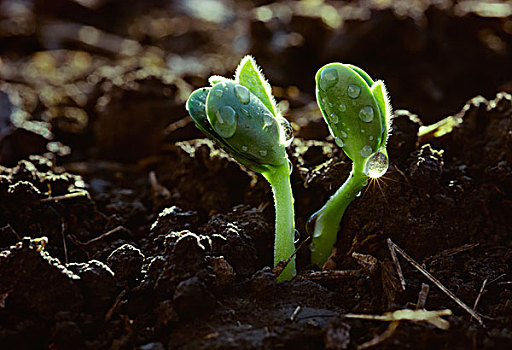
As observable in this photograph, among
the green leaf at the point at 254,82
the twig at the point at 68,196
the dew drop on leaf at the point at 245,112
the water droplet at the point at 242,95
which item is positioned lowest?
the twig at the point at 68,196

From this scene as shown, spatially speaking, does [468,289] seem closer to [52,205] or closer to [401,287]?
[401,287]

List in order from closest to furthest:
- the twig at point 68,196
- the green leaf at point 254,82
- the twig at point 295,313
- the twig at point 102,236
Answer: the twig at point 295,313
the green leaf at point 254,82
the twig at point 102,236
the twig at point 68,196

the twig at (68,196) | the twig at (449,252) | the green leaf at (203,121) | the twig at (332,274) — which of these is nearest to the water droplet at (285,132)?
the green leaf at (203,121)

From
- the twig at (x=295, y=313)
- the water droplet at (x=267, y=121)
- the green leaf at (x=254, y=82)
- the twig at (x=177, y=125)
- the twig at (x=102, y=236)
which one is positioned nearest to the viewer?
the twig at (x=295, y=313)

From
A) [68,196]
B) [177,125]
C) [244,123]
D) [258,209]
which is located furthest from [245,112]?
[177,125]

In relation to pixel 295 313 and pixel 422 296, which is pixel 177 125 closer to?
pixel 295 313

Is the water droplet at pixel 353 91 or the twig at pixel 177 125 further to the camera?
the twig at pixel 177 125

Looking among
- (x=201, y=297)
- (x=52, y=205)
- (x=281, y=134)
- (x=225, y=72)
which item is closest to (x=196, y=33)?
(x=225, y=72)

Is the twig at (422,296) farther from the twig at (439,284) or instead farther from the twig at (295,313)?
the twig at (295,313)

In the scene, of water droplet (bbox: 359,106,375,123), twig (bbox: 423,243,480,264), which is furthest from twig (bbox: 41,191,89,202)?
twig (bbox: 423,243,480,264)
